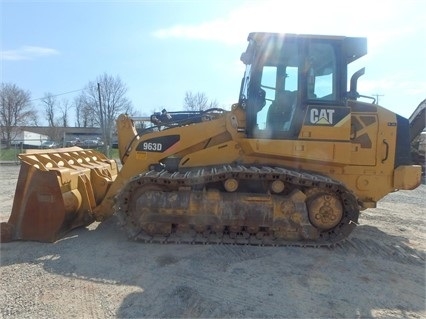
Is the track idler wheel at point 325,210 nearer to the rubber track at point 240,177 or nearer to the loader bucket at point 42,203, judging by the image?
the rubber track at point 240,177

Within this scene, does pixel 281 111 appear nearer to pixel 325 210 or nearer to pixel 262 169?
pixel 262 169

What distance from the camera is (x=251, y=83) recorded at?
5891 millimetres

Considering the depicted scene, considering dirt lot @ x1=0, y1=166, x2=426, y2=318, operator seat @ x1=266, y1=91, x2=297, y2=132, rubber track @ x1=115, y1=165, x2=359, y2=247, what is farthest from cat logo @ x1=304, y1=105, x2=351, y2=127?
dirt lot @ x1=0, y1=166, x2=426, y2=318

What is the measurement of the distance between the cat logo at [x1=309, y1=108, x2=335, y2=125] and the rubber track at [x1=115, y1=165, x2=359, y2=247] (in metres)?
0.82

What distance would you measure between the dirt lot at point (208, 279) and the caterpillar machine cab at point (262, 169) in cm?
35

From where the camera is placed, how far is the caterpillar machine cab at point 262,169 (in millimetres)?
5449

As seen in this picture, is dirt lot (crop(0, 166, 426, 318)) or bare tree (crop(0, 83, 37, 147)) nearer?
dirt lot (crop(0, 166, 426, 318))

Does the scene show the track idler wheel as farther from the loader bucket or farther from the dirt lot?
the loader bucket

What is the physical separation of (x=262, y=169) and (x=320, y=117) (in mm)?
1239

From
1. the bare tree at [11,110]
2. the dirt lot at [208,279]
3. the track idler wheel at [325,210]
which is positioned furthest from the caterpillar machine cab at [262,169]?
the bare tree at [11,110]

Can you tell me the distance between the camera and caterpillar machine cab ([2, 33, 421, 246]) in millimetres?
5449

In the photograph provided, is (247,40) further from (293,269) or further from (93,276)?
(93,276)

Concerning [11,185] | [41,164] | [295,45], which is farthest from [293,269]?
[11,185]

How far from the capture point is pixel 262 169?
5488 millimetres
